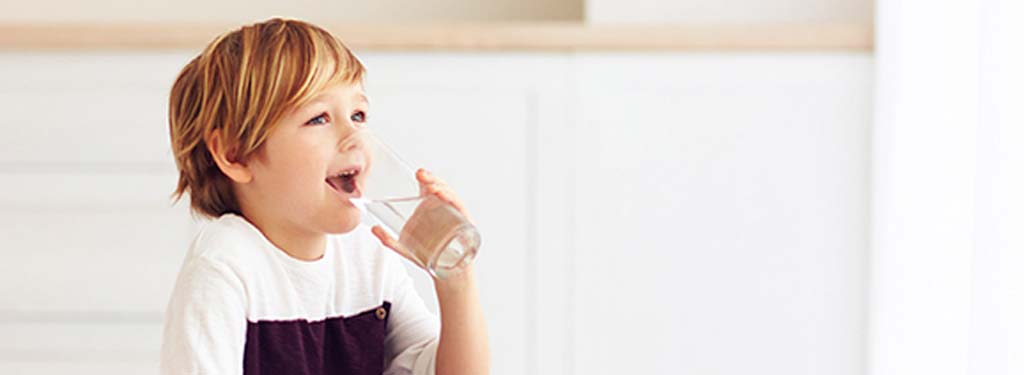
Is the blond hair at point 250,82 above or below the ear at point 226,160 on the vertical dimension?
above

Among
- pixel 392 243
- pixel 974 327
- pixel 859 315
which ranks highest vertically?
pixel 392 243

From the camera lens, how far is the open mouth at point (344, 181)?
0.94 meters

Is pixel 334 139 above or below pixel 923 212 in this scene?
above

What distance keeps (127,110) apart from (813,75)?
83 cm

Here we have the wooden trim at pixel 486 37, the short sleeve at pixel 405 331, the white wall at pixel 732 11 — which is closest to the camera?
the short sleeve at pixel 405 331

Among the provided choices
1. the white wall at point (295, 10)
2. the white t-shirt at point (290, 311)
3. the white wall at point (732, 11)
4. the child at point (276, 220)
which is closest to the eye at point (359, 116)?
the child at point (276, 220)

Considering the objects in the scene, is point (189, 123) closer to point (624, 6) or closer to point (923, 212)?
point (923, 212)

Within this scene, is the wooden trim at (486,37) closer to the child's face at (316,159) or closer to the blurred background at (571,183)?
the blurred background at (571,183)

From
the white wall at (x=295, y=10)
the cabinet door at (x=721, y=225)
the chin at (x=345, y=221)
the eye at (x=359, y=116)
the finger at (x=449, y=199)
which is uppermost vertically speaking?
the white wall at (x=295, y=10)

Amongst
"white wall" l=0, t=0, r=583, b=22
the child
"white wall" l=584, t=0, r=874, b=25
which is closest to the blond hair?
the child

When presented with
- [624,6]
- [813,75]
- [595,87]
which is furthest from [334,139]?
[624,6]

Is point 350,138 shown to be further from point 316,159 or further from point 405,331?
point 405,331

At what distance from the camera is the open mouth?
3.07ft

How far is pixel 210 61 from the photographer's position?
0.94 meters
